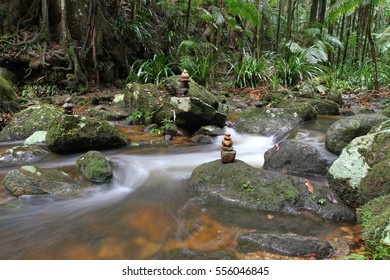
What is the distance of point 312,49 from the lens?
12.0 metres

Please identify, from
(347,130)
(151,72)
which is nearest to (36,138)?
Result: (347,130)

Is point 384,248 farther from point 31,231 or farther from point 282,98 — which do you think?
point 282,98

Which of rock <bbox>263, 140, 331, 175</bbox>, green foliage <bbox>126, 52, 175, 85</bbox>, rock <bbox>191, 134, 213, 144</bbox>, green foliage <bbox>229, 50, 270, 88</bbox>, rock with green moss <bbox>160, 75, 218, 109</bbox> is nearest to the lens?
rock <bbox>263, 140, 331, 175</bbox>

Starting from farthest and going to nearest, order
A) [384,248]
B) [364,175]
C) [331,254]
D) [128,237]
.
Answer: [364,175]
[128,237]
[331,254]
[384,248]

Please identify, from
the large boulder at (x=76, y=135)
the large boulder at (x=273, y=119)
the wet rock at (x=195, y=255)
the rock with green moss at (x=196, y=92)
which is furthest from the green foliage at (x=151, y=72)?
the wet rock at (x=195, y=255)

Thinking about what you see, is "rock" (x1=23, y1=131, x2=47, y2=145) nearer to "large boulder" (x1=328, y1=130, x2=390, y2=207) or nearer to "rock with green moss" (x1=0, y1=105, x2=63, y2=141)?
"rock with green moss" (x1=0, y1=105, x2=63, y2=141)

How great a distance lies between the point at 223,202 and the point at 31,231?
5.94 ft

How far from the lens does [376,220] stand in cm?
257

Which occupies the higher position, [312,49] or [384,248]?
[312,49]

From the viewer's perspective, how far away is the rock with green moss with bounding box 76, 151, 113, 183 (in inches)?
157

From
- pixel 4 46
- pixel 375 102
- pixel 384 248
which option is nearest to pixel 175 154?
pixel 384 248

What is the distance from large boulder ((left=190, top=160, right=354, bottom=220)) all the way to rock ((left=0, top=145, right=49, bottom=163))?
100 inches

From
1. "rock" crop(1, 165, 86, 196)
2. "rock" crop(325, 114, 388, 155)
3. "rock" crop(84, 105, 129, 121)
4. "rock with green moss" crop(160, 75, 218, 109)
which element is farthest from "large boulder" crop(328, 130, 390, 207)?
"rock" crop(84, 105, 129, 121)

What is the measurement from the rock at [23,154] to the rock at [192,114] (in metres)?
2.29
